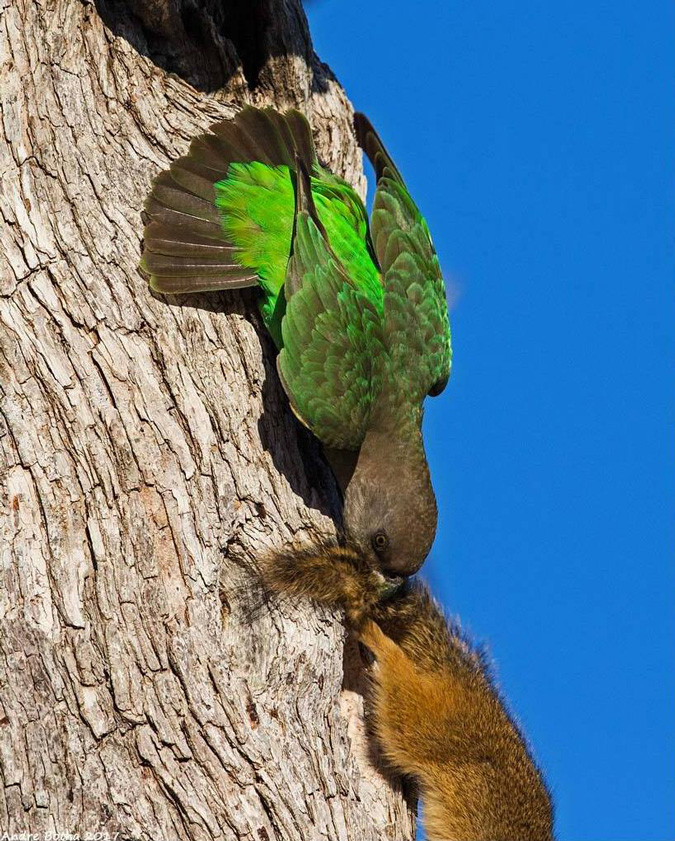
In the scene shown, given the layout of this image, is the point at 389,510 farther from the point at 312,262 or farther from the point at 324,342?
the point at 312,262

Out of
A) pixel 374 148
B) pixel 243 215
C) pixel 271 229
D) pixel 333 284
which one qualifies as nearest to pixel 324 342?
pixel 333 284

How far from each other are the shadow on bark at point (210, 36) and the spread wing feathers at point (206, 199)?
70 centimetres

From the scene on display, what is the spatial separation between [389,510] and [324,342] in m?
0.89

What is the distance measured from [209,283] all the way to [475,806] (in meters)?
2.91

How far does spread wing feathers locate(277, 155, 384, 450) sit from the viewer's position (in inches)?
187

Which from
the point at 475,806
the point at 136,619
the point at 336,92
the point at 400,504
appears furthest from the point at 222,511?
the point at 336,92

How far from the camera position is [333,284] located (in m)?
4.94

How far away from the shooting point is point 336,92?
6328mm

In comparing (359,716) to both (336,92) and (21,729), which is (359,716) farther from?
(336,92)

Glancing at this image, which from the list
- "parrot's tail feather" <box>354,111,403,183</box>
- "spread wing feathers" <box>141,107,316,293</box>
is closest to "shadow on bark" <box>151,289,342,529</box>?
"spread wing feathers" <box>141,107,316,293</box>

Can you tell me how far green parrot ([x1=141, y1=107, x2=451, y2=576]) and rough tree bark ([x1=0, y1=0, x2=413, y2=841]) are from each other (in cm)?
18

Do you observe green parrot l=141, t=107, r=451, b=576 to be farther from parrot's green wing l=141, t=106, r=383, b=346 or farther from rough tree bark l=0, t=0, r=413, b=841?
rough tree bark l=0, t=0, r=413, b=841

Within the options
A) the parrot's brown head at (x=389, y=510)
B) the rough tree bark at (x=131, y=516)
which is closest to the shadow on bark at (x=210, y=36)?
the rough tree bark at (x=131, y=516)

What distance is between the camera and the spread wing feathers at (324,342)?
187 inches
